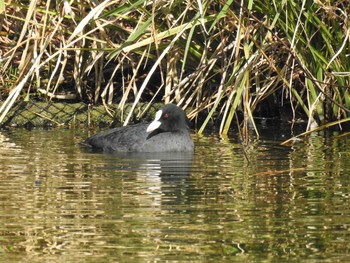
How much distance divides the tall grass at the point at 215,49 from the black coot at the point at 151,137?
27 centimetres

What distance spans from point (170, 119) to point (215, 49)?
3.28ft

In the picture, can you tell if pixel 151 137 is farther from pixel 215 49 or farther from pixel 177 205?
pixel 177 205

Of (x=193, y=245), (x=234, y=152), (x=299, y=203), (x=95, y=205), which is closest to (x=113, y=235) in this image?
(x=193, y=245)

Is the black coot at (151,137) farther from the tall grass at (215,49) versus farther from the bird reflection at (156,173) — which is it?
the tall grass at (215,49)

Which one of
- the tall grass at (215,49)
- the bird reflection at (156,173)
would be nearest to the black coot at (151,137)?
the bird reflection at (156,173)

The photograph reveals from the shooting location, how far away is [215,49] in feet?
33.1

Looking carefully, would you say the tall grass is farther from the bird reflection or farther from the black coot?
the bird reflection

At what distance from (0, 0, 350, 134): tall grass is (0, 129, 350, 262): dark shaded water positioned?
705 mm

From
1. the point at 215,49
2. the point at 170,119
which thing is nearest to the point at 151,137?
the point at 170,119

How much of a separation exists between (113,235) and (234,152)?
3541 millimetres

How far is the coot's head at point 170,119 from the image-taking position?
945 cm

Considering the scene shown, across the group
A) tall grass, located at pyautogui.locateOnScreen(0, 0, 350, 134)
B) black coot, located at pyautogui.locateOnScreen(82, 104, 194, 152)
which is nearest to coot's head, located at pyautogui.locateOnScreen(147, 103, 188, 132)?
black coot, located at pyautogui.locateOnScreen(82, 104, 194, 152)

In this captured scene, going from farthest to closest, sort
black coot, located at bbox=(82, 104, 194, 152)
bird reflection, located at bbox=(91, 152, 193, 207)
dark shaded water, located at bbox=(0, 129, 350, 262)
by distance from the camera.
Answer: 1. black coot, located at bbox=(82, 104, 194, 152)
2. bird reflection, located at bbox=(91, 152, 193, 207)
3. dark shaded water, located at bbox=(0, 129, 350, 262)

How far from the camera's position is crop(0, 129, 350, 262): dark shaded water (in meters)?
4.91
